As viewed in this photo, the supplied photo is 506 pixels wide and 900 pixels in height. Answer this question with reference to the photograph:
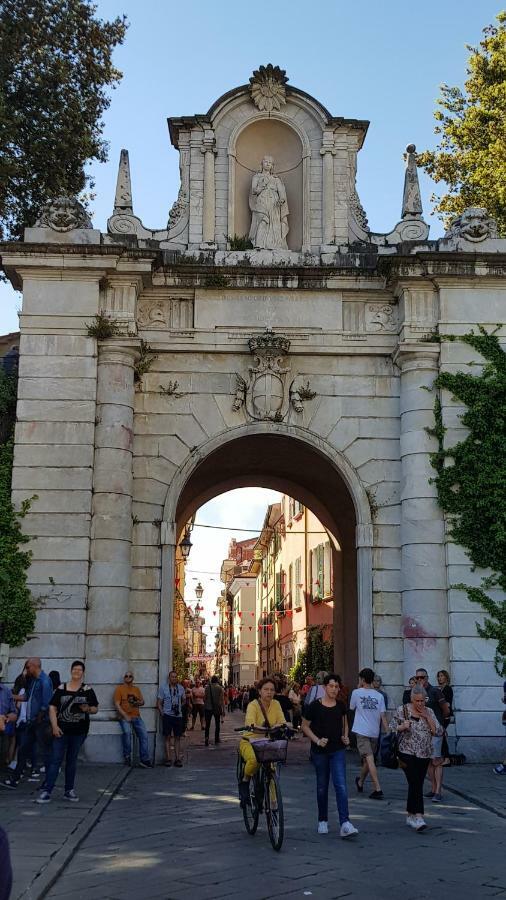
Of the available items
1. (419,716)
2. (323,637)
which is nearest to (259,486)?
(323,637)

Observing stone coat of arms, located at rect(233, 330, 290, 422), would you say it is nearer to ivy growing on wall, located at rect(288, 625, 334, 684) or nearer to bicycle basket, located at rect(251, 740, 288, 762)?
bicycle basket, located at rect(251, 740, 288, 762)

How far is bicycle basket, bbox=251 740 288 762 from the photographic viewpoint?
9.08 meters

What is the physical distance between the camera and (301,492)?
22.9m

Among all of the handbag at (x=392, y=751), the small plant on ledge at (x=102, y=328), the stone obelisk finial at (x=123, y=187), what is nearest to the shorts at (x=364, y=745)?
the handbag at (x=392, y=751)

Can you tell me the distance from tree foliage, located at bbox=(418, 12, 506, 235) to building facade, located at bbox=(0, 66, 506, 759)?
6.31m

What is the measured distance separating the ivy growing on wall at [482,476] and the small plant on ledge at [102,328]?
18.1 ft

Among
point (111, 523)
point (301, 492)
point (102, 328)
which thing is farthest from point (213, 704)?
point (102, 328)

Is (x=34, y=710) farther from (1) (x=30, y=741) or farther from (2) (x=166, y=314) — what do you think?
(2) (x=166, y=314)

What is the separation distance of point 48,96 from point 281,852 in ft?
56.9

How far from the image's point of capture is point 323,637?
32.7m

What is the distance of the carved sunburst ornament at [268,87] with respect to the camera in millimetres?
19297

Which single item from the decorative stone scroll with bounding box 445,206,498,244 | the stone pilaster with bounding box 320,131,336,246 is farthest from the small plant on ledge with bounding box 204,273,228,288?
the decorative stone scroll with bounding box 445,206,498,244

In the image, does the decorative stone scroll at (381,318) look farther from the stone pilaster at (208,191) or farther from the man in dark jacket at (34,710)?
→ the man in dark jacket at (34,710)

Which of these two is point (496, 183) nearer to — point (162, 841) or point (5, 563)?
point (5, 563)
